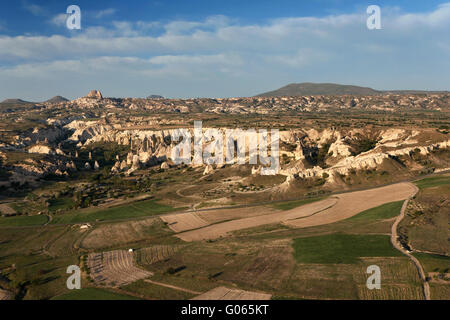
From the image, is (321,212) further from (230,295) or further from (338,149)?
(338,149)

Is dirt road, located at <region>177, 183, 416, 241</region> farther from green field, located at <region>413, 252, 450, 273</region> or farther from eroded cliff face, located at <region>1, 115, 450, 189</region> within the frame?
green field, located at <region>413, 252, 450, 273</region>

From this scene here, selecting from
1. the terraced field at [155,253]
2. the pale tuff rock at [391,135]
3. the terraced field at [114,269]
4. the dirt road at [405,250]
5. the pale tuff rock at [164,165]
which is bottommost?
the terraced field at [114,269]

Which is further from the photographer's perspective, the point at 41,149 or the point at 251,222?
the point at 41,149

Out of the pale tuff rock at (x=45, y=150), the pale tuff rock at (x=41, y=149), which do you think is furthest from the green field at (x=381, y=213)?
the pale tuff rock at (x=41, y=149)

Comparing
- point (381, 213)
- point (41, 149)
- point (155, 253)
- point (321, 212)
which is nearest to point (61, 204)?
point (155, 253)

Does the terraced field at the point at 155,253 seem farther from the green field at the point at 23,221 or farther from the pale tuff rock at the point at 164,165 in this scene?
the pale tuff rock at the point at 164,165
